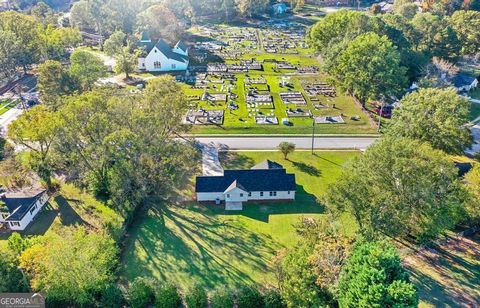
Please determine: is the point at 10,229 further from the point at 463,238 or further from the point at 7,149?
the point at 463,238

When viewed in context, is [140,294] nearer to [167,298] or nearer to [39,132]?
[167,298]

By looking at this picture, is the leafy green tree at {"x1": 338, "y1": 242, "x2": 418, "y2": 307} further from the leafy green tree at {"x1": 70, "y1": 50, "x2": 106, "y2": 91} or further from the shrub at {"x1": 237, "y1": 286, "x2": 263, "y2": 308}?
the leafy green tree at {"x1": 70, "y1": 50, "x2": 106, "y2": 91}

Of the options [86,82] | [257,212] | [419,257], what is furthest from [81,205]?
[419,257]

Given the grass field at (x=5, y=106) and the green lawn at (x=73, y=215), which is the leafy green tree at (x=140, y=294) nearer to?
the green lawn at (x=73, y=215)

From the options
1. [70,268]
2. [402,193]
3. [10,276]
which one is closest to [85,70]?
[10,276]

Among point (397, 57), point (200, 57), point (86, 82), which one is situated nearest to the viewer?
point (397, 57)

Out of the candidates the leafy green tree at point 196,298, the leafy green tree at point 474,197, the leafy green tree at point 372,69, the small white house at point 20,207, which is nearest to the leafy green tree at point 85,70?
the small white house at point 20,207

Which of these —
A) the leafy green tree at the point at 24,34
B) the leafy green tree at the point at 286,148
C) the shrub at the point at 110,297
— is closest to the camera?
the shrub at the point at 110,297
